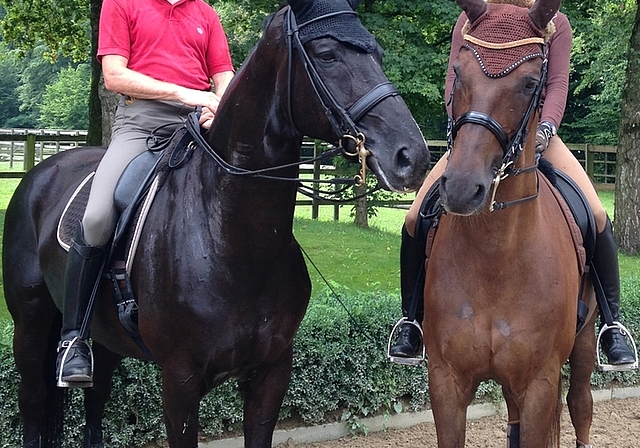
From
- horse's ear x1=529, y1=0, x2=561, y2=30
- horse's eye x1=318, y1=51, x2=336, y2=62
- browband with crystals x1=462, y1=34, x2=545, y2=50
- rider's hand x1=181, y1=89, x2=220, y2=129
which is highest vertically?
horse's ear x1=529, y1=0, x2=561, y2=30

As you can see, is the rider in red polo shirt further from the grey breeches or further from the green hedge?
the green hedge

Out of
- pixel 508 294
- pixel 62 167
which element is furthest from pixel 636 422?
pixel 62 167

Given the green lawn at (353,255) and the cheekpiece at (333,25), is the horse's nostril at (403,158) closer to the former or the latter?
the cheekpiece at (333,25)

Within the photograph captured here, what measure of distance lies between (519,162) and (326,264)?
7647 mm

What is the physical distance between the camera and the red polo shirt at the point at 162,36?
12.3ft

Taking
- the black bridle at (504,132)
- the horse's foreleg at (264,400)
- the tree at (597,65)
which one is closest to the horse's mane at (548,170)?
the black bridle at (504,132)

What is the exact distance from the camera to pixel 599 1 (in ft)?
49.5

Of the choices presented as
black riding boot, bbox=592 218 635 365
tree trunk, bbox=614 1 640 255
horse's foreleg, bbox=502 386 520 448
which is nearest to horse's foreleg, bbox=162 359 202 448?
horse's foreleg, bbox=502 386 520 448

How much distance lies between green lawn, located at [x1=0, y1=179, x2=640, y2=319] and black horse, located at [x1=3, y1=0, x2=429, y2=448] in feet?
11.1

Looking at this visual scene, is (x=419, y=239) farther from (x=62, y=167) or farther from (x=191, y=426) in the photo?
(x=62, y=167)

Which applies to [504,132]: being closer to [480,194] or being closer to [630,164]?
[480,194]

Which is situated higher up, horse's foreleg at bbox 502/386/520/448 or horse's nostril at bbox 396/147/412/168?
horse's nostril at bbox 396/147/412/168

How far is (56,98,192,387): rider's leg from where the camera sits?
12.3 feet

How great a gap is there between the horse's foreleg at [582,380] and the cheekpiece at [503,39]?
227 cm
